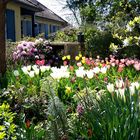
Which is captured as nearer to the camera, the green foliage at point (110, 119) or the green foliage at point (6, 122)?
the green foliage at point (110, 119)

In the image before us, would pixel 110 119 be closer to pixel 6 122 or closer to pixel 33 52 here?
pixel 6 122

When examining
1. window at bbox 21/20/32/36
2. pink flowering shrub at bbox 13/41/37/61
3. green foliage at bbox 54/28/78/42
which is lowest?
pink flowering shrub at bbox 13/41/37/61

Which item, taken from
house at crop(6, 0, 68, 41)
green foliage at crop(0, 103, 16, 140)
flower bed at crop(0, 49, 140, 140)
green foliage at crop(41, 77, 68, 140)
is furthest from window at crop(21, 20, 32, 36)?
green foliage at crop(0, 103, 16, 140)

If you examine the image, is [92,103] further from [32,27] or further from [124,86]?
[32,27]

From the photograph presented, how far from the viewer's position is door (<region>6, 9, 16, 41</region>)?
22516mm

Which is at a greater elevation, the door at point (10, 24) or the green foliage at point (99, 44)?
the door at point (10, 24)

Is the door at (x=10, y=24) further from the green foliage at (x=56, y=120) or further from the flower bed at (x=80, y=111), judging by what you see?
the green foliage at (x=56, y=120)

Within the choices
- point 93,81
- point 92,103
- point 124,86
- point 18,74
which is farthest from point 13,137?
point 18,74

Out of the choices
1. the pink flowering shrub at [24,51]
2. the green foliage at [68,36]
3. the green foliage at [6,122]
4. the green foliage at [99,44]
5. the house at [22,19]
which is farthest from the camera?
the green foliage at [68,36]

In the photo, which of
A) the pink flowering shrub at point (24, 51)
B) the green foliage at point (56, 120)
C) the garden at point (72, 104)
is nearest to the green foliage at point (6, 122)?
the garden at point (72, 104)

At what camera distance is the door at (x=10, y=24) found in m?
22.5

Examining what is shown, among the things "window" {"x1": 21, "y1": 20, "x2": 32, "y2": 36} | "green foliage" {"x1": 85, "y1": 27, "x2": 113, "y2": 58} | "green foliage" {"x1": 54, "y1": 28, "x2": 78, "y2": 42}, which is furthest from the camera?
"window" {"x1": 21, "y1": 20, "x2": 32, "y2": 36}

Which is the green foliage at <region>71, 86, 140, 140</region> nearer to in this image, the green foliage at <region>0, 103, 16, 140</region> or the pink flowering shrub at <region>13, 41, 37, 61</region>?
the green foliage at <region>0, 103, 16, 140</region>

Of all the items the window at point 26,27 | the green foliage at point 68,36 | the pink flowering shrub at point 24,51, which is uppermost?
the window at point 26,27
